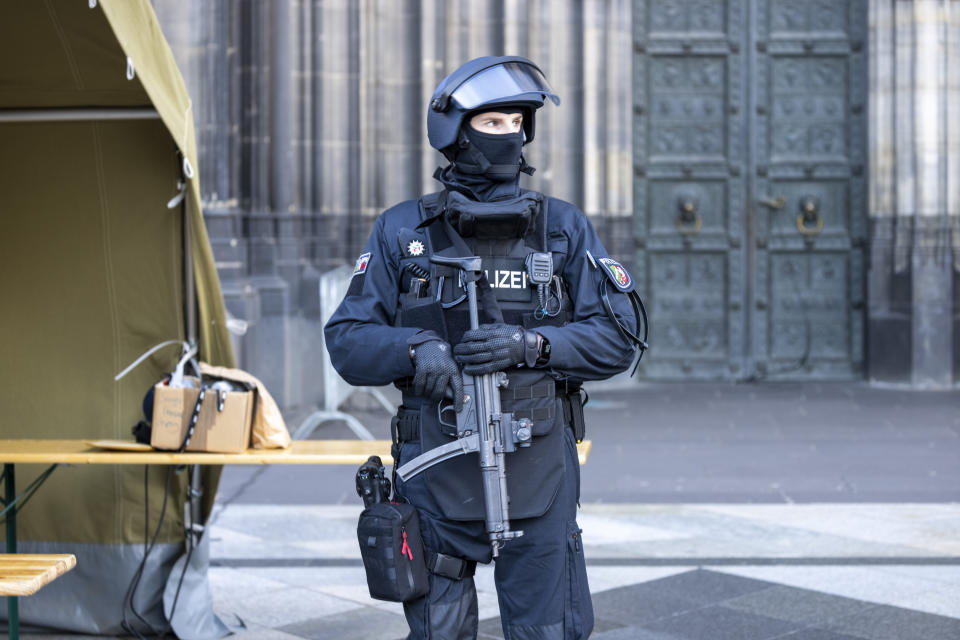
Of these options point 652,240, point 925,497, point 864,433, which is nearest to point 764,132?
point 652,240

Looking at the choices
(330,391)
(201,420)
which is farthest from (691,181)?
(201,420)

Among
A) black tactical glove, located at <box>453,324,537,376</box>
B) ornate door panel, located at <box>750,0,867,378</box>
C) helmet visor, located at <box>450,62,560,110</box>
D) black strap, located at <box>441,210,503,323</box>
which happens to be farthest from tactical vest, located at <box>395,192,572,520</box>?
ornate door panel, located at <box>750,0,867,378</box>

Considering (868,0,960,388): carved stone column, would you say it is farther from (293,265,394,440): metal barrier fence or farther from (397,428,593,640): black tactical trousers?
(397,428,593,640): black tactical trousers

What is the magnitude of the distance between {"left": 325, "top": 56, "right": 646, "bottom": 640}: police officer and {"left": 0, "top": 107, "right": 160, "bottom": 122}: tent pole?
6.50ft

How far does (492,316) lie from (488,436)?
0.34m

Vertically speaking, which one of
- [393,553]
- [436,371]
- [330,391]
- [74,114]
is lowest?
[330,391]

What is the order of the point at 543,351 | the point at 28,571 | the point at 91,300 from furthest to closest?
the point at 91,300, the point at 28,571, the point at 543,351

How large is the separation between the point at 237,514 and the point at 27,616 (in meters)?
2.33

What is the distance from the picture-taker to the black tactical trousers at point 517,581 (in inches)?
151

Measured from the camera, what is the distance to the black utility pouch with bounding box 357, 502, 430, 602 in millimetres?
3721

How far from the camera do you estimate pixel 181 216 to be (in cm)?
570

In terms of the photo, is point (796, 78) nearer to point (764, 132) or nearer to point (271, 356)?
point (764, 132)

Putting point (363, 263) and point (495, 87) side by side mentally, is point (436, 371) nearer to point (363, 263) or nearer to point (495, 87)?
point (363, 263)

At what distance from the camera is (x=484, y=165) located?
3.94 meters
